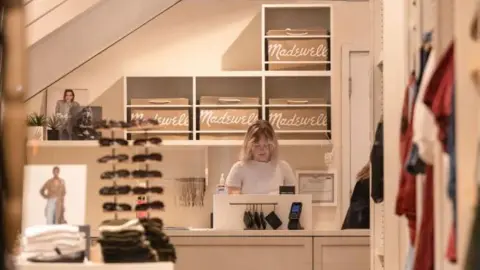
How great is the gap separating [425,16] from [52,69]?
381 cm

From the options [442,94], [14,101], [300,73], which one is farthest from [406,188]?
[300,73]

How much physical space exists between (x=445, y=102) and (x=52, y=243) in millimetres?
1495

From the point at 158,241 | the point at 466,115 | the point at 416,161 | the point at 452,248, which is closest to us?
the point at 466,115

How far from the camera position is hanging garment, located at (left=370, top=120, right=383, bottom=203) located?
3.68m

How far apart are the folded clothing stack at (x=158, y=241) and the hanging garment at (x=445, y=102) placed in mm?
1109

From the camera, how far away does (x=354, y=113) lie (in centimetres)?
640

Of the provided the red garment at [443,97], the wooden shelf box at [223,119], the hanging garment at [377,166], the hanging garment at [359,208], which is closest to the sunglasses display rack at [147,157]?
the red garment at [443,97]

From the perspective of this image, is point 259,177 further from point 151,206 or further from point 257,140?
point 151,206

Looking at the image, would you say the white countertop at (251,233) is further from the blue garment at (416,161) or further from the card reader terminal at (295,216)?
the blue garment at (416,161)

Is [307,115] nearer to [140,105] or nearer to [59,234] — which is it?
[140,105]

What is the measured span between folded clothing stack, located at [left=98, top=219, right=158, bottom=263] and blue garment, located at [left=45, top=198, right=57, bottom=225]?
0.82ft

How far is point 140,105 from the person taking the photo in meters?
6.11

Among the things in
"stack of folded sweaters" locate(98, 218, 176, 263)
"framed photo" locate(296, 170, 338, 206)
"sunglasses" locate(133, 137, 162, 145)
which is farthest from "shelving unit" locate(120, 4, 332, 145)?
"stack of folded sweaters" locate(98, 218, 176, 263)

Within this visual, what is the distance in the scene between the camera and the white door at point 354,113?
6379 mm
